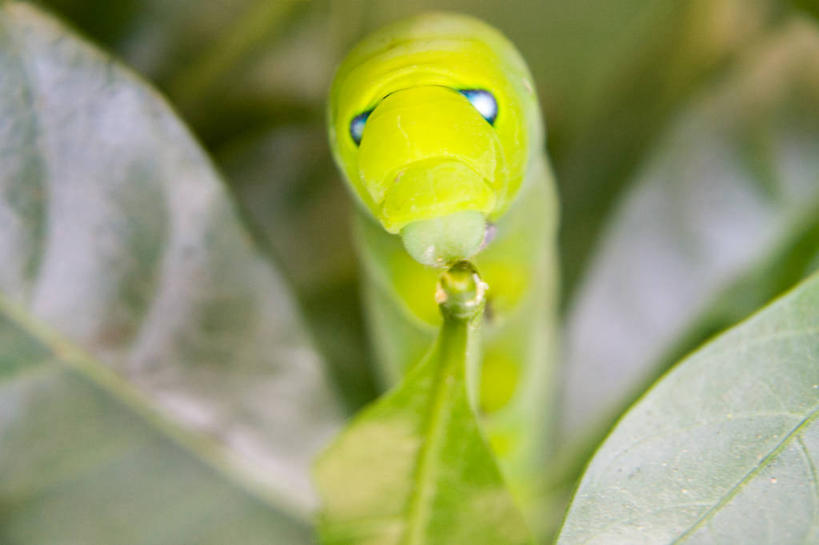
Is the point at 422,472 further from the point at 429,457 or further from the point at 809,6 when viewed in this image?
the point at 809,6

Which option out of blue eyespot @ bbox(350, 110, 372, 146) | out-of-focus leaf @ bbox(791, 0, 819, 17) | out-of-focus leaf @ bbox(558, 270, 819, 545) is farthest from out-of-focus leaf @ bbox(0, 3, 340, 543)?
out-of-focus leaf @ bbox(791, 0, 819, 17)

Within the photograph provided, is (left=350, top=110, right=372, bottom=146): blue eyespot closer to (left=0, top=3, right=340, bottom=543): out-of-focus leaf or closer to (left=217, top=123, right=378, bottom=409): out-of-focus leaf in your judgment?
(left=0, top=3, right=340, bottom=543): out-of-focus leaf

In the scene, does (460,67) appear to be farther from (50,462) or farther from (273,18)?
(50,462)

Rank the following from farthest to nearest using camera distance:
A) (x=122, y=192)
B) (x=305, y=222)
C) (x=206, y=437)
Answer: (x=305, y=222) → (x=206, y=437) → (x=122, y=192)

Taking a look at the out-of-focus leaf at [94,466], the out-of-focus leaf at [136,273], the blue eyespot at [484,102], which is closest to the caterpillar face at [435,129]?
the blue eyespot at [484,102]

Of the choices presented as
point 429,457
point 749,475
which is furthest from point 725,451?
point 429,457

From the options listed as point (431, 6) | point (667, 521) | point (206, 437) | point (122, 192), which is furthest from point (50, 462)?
point (431, 6)
